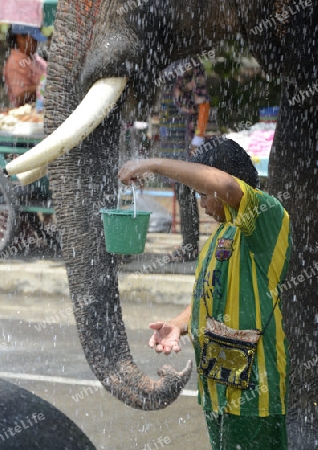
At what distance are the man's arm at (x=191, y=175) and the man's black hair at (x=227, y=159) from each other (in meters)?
0.18

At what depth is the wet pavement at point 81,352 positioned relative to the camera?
13.1 feet

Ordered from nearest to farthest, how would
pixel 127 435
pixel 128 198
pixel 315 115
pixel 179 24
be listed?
pixel 179 24 → pixel 315 115 → pixel 127 435 → pixel 128 198

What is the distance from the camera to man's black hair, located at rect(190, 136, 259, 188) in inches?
98.4

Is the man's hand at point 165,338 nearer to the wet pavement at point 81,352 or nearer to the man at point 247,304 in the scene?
the man at point 247,304

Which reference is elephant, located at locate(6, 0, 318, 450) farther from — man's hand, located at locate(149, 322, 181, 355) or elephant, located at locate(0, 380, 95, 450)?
elephant, located at locate(0, 380, 95, 450)

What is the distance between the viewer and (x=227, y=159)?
2504mm

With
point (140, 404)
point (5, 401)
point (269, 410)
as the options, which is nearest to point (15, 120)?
point (140, 404)

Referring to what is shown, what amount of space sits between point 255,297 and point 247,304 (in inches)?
1.1

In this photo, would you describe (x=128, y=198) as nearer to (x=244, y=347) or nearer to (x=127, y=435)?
(x=127, y=435)

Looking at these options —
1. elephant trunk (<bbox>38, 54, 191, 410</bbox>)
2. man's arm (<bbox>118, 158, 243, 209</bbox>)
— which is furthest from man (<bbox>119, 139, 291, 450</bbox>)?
elephant trunk (<bbox>38, 54, 191, 410</bbox>)

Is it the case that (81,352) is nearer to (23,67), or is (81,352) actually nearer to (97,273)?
(97,273)

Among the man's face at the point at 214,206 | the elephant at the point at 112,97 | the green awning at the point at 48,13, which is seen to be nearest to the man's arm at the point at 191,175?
the man's face at the point at 214,206

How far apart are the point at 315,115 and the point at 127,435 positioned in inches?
61.1

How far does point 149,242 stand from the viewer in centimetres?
987
